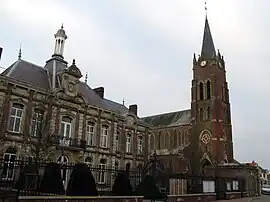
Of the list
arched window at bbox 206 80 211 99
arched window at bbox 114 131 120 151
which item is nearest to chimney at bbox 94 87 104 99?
arched window at bbox 114 131 120 151

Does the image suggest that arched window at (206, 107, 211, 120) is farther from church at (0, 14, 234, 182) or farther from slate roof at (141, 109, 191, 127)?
church at (0, 14, 234, 182)

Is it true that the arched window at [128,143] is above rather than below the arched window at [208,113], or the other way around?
below

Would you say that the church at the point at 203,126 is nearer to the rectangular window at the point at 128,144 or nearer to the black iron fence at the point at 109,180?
the rectangular window at the point at 128,144

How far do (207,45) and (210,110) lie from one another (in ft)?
50.2

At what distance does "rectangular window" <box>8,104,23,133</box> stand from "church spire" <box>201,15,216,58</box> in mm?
46297

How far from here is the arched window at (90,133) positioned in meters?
29.3

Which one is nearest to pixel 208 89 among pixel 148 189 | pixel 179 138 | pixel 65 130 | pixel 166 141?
pixel 179 138

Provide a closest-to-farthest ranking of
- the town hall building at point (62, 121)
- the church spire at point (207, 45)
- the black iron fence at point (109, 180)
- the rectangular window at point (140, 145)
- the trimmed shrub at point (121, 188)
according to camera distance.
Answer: the black iron fence at point (109, 180) → the trimmed shrub at point (121, 188) → the town hall building at point (62, 121) → the rectangular window at point (140, 145) → the church spire at point (207, 45)

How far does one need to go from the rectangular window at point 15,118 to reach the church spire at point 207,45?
152 feet

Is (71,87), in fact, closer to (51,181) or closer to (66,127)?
(66,127)

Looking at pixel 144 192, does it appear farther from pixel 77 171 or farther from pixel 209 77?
pixel 209 77

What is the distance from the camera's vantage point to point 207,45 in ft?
211

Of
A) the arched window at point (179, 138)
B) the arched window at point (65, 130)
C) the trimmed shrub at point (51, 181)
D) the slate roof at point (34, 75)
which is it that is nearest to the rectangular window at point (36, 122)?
the arched window at point (65, 130)

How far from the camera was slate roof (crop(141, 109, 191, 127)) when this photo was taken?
2566 inches
